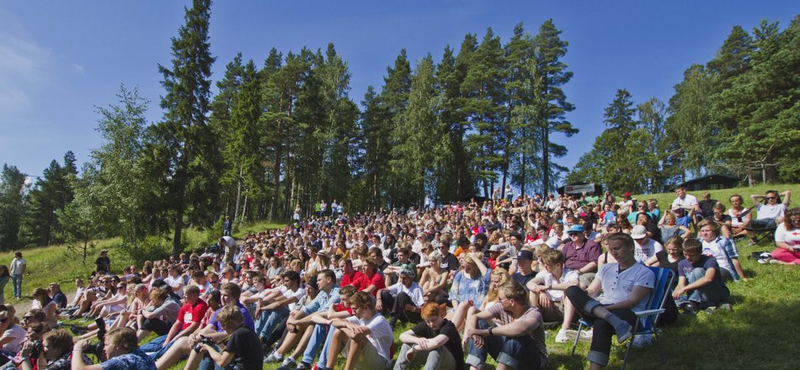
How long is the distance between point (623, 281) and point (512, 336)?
118 centimetres

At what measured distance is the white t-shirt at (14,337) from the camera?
20.5 feet

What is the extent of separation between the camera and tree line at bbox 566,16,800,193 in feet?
74.8

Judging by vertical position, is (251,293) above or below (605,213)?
below

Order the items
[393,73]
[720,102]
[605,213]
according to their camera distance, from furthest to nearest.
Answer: [393,73], [720,102], [605,213]

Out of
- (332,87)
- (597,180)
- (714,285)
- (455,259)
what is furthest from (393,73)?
(714,285)

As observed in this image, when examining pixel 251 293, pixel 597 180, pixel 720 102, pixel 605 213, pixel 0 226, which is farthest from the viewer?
pixel 0 226

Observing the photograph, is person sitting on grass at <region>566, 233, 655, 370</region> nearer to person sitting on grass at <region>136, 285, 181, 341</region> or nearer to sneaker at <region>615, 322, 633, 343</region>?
sneaker at <region>615, 322, 633, 343</region>

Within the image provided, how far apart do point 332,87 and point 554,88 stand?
17.1m

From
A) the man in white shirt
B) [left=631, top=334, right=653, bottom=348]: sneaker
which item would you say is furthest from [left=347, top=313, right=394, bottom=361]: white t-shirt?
the man in white shirt

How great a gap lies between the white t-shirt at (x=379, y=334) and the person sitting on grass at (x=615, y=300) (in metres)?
2.00

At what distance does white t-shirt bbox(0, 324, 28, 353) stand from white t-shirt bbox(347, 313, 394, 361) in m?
5.49

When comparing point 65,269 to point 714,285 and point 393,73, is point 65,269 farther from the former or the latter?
point 393,73

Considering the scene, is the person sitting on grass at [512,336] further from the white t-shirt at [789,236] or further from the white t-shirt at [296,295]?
the white t-shirt at [789,236]

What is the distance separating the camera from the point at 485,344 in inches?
150
